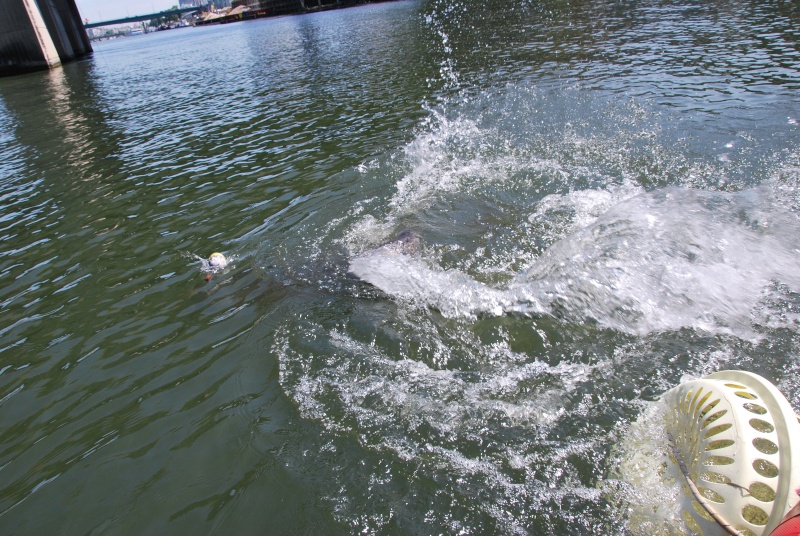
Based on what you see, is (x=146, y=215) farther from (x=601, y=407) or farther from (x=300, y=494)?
(x=601, y=407)

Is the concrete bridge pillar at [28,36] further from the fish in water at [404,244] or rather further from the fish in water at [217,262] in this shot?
the fish in water at [404,244]

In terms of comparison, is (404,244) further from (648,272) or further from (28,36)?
(28,36)

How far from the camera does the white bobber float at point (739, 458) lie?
259 centimetres

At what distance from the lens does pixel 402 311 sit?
260 inches

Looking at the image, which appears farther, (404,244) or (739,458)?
(404,244)

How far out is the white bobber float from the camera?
259 cm

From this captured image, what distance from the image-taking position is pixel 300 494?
4.29 m

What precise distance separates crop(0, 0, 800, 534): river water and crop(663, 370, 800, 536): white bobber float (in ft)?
2.10

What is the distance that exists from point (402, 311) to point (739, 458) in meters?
4.40

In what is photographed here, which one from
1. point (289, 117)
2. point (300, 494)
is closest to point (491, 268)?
point (300, 494)

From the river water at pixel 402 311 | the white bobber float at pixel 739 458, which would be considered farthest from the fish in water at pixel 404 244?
the white bobber float at pixel 739 458

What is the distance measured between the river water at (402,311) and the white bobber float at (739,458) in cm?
64

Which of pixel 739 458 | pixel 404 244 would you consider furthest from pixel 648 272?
pixel 739 458

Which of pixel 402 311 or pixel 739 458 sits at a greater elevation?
pixel 739 458
